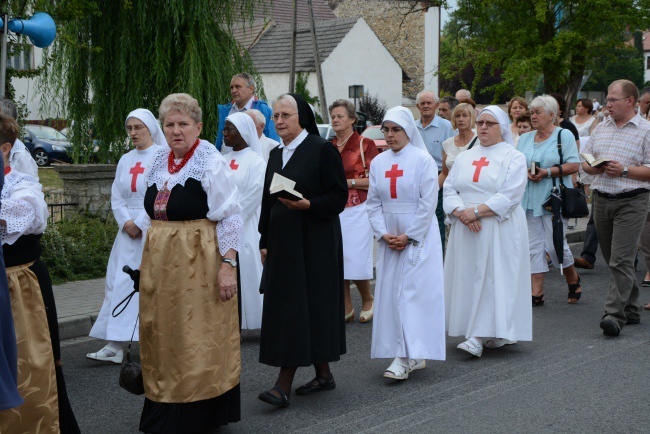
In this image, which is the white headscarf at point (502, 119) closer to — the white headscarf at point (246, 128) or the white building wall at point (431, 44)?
the white headscarf at point (246, 128)

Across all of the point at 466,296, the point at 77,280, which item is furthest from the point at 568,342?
the point at 77,280

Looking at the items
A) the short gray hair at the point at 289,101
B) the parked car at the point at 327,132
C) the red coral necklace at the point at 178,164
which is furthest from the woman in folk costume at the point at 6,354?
the parked car at the point at 327,132

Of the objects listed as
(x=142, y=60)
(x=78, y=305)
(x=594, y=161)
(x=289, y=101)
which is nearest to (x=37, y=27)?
(x=78, y=305)

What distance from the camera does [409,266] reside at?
7.14 meters

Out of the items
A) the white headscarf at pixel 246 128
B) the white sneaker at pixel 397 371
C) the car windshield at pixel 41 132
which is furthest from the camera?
the car windshield at pixel 41 132

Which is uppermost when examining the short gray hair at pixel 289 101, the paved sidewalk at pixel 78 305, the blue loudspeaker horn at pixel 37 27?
the blue loudspeaker horn at pixel 37 27

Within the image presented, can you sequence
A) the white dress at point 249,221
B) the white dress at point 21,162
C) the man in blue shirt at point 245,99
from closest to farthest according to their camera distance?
the white dress at point 21,162, the white dress at point 249,221, the man in blue shirt at point 245,99

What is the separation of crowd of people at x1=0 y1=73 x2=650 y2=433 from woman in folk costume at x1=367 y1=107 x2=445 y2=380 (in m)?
0.01

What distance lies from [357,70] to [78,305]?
3825cm

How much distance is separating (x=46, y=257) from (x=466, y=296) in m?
5.52

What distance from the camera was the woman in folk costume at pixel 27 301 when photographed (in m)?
4.72

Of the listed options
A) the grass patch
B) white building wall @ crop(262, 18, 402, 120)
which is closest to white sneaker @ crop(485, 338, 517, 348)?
the grass patch

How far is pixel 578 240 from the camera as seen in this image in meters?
15.4

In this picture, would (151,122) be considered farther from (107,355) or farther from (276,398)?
(276,398)
